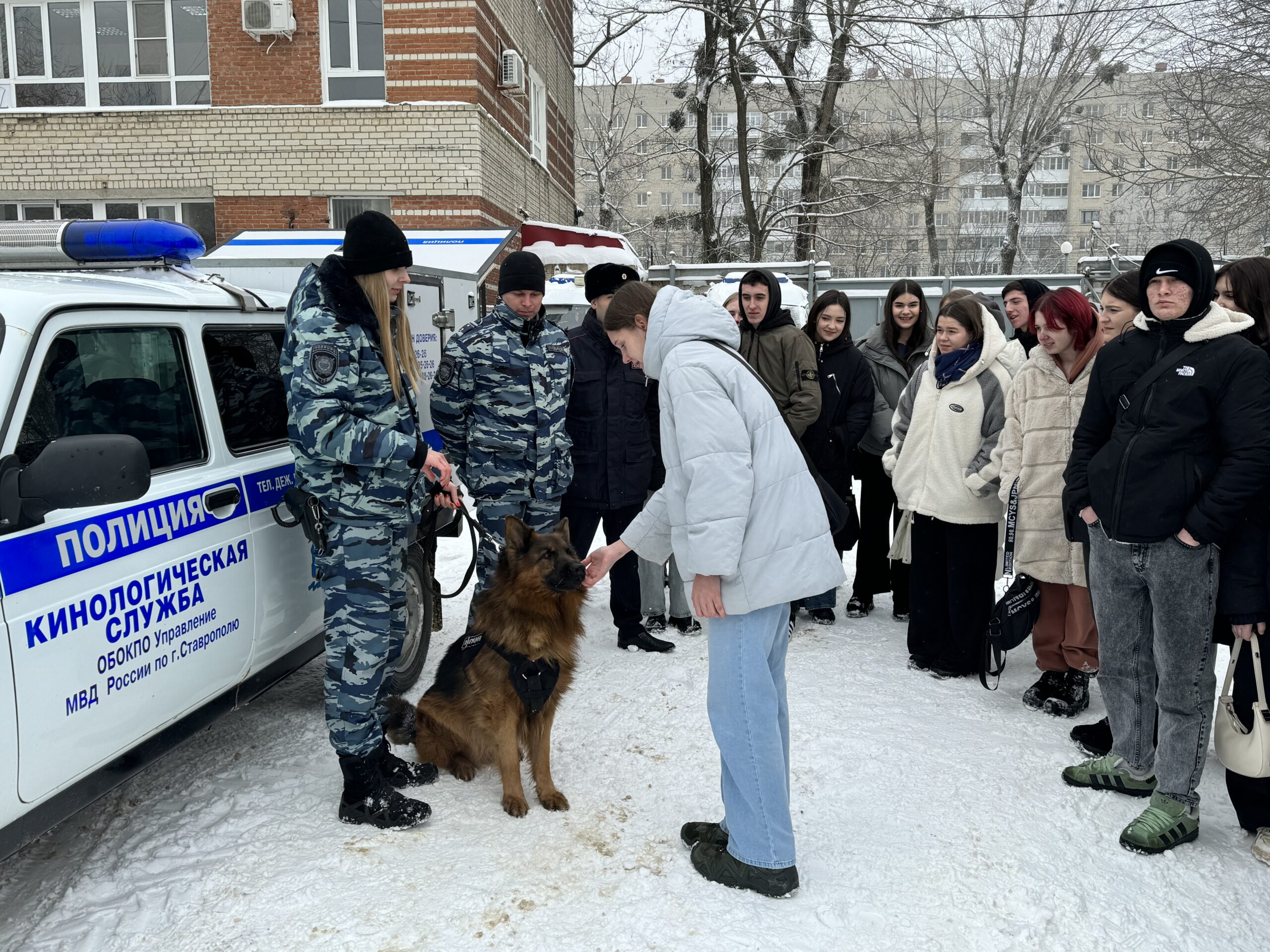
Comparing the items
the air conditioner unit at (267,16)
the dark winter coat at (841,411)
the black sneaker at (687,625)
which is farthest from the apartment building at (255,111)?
the black sneaker at (687,625)

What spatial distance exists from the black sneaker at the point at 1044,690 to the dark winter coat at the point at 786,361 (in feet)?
6.26

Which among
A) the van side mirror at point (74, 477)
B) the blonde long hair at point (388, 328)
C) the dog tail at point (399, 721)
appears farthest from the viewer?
the dog tail at point (399, 721)

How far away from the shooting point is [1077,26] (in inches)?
1169

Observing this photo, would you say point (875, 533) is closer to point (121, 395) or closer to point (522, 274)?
point (522, 274)

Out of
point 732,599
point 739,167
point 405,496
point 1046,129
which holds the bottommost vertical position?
point 732,599

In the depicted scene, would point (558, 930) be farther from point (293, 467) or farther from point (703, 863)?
point (293, 467)

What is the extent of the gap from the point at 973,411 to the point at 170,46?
14.3 meters

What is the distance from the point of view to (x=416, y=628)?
481cm

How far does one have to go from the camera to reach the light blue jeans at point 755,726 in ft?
9.46

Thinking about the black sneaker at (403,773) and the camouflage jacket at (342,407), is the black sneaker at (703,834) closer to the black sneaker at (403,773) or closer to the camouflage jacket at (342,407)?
the black sneaker at (403,773)

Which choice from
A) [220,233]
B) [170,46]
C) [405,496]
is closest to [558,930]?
[405,496]

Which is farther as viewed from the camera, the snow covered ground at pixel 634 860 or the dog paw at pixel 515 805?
the dog paw at pixel 515 805

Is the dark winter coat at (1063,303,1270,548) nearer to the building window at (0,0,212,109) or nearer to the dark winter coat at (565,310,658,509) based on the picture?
the dark winter coat at (565,310,658,509)

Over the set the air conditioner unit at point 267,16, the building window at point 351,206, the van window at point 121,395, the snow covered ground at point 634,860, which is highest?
the air conditioner unit at point 267,16
